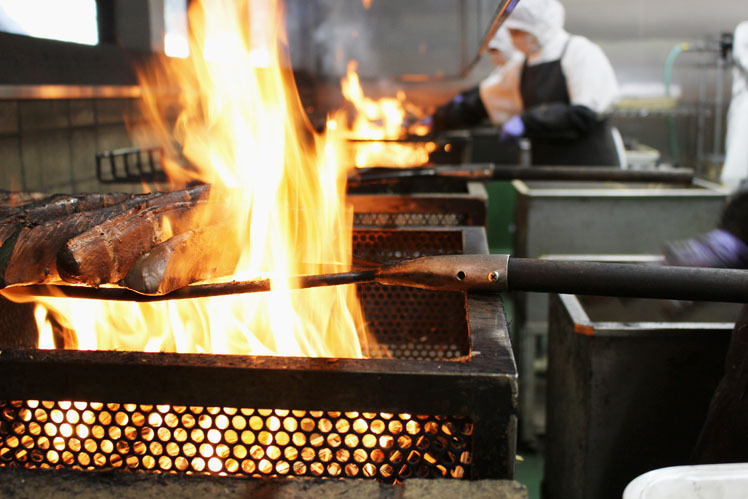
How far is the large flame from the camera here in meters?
1.27

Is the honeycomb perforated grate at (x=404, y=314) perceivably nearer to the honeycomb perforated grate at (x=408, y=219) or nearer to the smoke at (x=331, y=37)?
the honeycomb perforated grate at (x=408, y=219)

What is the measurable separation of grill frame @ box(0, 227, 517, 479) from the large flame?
26 cm

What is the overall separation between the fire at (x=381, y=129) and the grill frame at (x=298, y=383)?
86.2 inches

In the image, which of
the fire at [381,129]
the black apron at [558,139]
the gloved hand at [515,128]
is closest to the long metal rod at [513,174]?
the fire at [381,129]

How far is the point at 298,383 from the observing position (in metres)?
0.84

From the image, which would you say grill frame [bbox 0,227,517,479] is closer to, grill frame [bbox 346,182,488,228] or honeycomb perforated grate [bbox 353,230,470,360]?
honeycomb perforated grate [bbox 353,230,470,360]

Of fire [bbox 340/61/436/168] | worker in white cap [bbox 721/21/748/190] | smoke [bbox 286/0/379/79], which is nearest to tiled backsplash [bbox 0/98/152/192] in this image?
fire [bbox 340/61/436/168]

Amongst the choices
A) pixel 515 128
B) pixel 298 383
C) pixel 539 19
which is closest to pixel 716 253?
pixel 298 383

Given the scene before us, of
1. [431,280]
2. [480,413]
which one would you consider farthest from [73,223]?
[480,413]

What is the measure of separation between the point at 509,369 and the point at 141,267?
601 mm

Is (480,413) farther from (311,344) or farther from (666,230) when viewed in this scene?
(666,230)

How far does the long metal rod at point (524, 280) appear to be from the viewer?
100 centimetres

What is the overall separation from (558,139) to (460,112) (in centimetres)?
83

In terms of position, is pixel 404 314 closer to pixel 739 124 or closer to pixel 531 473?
pixel 531 473
